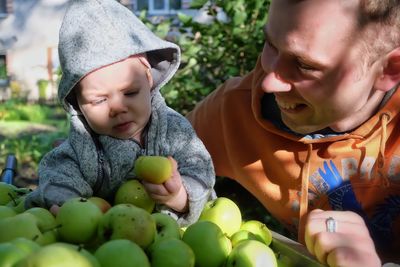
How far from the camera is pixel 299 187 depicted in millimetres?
2047

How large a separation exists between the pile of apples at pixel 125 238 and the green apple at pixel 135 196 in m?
0.06

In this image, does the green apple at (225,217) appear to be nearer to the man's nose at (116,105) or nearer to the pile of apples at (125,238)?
the pile of apples at (125,238)

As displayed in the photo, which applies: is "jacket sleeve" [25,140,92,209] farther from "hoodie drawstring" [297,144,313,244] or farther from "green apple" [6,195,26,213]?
"hoodie drawstring" [297,144,313,244]

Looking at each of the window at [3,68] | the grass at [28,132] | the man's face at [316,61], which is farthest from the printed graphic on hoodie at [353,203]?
the window at [3,68]

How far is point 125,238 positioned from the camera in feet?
4.53

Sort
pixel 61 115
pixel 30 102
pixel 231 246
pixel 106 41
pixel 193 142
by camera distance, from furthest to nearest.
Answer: pixel 30 102, pixel 61 115, pixel 193 142, pixel 106 41, pixel 231 246

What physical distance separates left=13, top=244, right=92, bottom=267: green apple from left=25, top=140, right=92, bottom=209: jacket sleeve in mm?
491

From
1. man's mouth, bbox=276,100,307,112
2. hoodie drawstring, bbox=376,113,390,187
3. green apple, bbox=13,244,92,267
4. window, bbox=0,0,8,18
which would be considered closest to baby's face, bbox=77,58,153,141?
man's mouth, bbox=276,100,307,112

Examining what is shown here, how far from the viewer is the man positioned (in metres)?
1.58

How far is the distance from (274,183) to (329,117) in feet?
1.43

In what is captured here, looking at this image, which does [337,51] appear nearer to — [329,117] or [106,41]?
[329,117]

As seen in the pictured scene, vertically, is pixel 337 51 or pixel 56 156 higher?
pixel 337 51

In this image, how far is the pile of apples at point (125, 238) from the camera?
1.26 m

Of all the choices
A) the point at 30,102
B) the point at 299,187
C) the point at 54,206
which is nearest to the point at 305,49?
the point at 299,187
